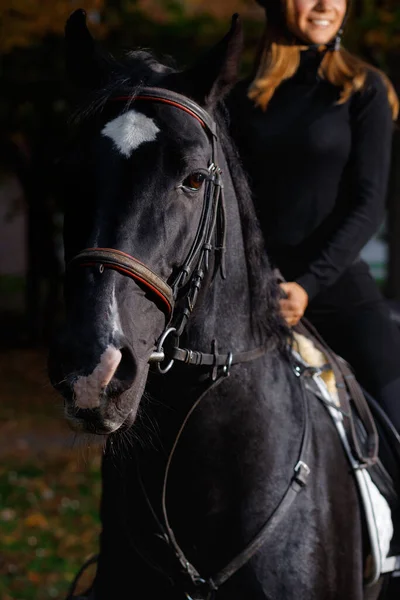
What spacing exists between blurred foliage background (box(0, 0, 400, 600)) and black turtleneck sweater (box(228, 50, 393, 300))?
11.9ft

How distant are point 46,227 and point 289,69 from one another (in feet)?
37.6

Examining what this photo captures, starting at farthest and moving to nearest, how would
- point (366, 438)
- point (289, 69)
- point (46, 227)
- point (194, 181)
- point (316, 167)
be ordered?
1. point (46, 227)
2. point (289, 69)
3. point (316, 167)
4. point (366, 438)
5. point (194, 181)

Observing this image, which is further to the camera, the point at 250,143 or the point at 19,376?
the point at 19,376

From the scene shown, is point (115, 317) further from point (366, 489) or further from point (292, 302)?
point (366, 489)

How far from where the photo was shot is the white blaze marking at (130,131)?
7.57ft

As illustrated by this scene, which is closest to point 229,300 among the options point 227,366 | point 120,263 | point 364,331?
point 227,366

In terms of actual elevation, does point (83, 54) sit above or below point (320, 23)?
below

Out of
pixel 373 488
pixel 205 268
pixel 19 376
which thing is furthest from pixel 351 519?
pixel 19 376

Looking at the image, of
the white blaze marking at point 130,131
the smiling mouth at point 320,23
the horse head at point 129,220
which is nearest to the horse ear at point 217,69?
the horse head at point 129,220

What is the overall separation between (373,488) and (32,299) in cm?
1282

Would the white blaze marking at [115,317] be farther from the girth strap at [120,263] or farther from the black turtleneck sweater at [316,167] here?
the black turtleneck sweater at [316,167]

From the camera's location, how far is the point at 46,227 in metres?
14.5

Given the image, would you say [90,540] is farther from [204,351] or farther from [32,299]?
[32,299]

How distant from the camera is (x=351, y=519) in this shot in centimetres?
293
